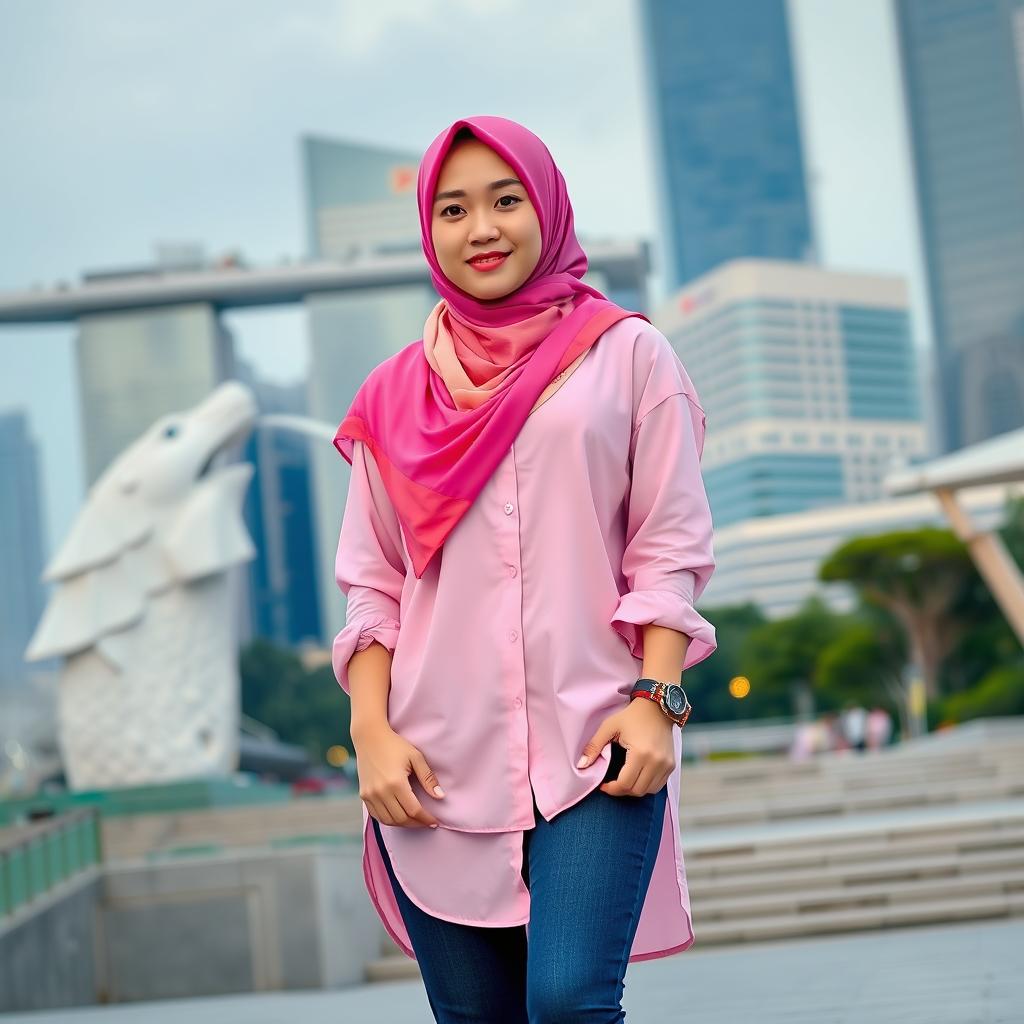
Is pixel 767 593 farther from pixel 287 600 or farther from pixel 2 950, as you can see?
pixel 2 950

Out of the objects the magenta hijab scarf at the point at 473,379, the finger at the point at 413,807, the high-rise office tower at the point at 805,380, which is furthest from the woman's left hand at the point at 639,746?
the high-rise office tower at the point at 805,380

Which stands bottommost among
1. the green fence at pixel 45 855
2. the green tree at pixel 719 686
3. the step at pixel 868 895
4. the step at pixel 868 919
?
the green tree at pixel 719 686

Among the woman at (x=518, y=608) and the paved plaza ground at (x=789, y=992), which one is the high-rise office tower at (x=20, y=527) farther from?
the woman at (x=518, y=608)

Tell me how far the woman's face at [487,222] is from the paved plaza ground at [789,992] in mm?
2921

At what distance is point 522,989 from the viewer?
7.43ft

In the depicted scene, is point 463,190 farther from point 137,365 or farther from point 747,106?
point 747,106

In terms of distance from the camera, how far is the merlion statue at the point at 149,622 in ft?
70.4

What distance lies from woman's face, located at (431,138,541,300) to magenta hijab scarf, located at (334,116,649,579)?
20 mm

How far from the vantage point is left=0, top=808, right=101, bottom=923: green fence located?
29.6 feet

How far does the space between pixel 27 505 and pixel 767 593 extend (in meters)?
92.5

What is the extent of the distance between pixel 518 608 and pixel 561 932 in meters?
0.45

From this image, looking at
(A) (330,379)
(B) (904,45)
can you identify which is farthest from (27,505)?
(B) (904,45)

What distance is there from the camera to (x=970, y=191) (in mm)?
166375

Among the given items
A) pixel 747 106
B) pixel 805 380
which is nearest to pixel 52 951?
pixel 805 380
